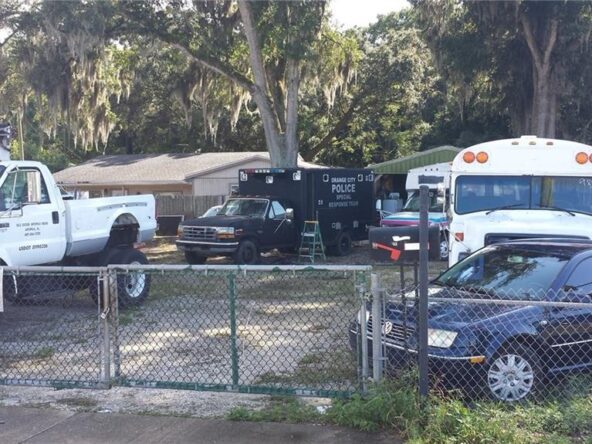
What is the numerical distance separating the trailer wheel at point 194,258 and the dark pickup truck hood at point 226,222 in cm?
80

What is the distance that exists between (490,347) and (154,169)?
1188 inches

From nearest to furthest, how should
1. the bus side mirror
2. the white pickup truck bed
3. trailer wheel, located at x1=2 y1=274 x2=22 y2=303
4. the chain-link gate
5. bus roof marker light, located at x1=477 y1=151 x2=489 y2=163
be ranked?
the chain-link gate
the bus side mirror
trailer wheel, located at x1=2 y1=274 x2=22 y2=303
bus roof marker light, located at x1=477 y1=151 x2=489 y2=163
the white pickup truck bed

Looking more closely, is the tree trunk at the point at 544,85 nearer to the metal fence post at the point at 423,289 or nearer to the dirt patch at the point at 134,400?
the dirt patch at the point at 134,400

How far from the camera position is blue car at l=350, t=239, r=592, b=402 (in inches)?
233

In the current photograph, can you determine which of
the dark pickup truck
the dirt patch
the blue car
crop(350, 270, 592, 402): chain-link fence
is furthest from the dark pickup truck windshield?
crop(350, 270, 592, 402): chain-link fence

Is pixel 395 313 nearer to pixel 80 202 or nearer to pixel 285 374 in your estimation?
pixel 285 374

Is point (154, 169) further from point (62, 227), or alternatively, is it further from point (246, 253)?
point (62, 227)

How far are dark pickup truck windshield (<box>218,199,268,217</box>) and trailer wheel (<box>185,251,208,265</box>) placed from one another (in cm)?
126

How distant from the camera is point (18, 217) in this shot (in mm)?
10172

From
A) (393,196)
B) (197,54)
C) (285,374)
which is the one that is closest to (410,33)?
(393,196)

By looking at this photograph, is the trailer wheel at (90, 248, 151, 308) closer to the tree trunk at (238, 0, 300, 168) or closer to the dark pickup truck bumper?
the dark pickup truck bumper

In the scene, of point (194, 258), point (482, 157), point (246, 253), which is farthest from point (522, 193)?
point (194, 258)

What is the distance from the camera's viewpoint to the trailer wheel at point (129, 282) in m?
11.6

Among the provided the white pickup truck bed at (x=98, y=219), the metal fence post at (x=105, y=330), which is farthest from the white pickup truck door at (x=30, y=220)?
the metal fence post at (x=105, y=330)
